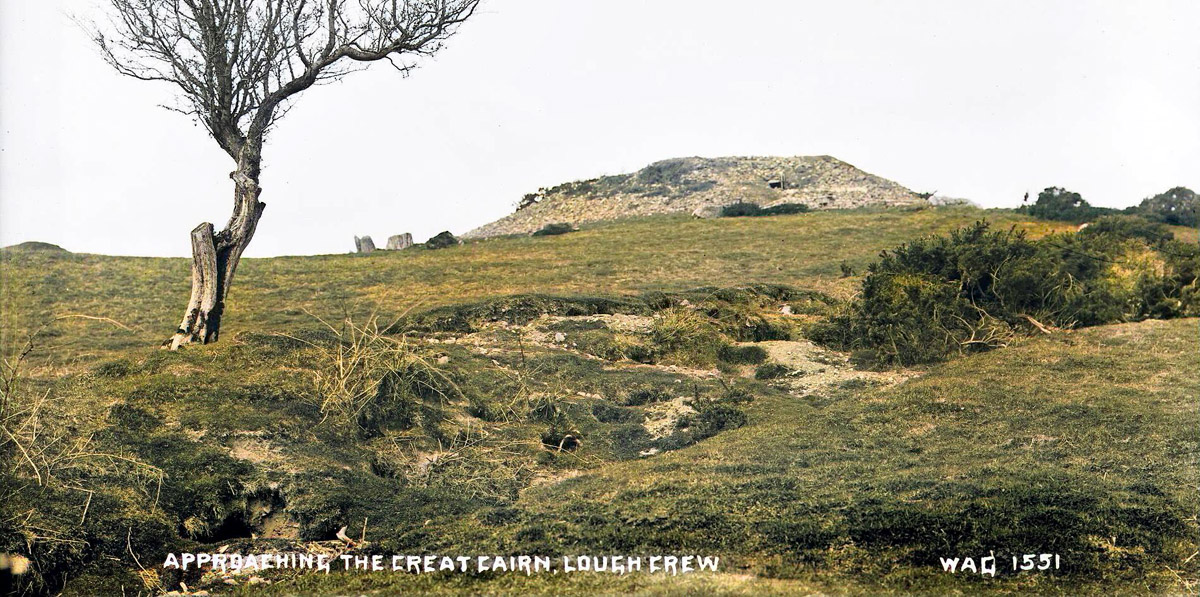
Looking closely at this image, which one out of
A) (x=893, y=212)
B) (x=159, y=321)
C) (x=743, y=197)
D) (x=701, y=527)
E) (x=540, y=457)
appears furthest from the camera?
(x=743, y=197)

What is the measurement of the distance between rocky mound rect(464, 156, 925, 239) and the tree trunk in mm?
25409

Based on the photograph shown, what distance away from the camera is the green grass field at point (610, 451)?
984cm

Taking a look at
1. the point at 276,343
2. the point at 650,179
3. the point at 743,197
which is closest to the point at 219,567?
the point at 276,343

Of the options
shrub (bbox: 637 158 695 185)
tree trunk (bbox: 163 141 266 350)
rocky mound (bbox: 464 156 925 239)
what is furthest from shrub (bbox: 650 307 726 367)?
shrub (bbox: 637 158 695 185)

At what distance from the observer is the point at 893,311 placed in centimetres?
1730

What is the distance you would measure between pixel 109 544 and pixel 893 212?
28699mm

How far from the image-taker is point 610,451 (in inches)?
526

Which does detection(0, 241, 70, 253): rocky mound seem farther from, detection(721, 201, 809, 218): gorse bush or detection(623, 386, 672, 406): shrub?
detection(721, 201, 809, 218): gorse bush

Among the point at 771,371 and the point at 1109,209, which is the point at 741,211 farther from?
the point at 771,371

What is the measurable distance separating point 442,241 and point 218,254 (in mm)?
15132

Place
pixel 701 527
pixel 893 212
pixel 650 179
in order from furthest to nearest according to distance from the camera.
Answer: pixel 650 179, pixel 893 212, pixel 701 527

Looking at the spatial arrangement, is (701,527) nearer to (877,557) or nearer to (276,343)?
(877,557)

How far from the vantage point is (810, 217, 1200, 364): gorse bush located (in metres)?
17.1

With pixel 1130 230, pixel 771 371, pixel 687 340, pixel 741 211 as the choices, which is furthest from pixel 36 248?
pixel 1130 230
